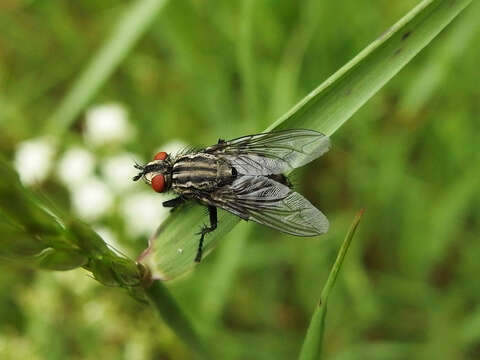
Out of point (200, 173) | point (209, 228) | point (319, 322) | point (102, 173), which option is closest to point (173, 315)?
point (209, 228)

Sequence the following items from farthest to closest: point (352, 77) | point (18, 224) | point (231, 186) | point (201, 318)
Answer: point (201, 318), point (231, 186), point (352, 77), point (18, 224)

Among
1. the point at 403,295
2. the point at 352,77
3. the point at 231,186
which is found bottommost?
the point at 403,295

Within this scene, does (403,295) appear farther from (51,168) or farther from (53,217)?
(53,217)

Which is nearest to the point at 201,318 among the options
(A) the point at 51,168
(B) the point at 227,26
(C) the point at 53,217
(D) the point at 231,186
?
(D) the point at 231,186

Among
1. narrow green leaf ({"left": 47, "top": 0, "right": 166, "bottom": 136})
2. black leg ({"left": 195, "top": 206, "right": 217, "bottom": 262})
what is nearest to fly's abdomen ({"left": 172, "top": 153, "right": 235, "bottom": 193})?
black leg ({"left": 195, "top": 206, "right": 217, "bottom": 262})

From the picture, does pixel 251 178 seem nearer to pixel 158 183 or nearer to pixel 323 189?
pixel 158 183

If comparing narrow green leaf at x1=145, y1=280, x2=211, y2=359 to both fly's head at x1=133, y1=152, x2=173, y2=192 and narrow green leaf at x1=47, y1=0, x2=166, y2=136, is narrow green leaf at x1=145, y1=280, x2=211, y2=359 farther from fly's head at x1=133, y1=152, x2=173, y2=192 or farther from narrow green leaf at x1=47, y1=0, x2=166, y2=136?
narrow green leaf at x1=47, y1=0, x2=166, y2=136
